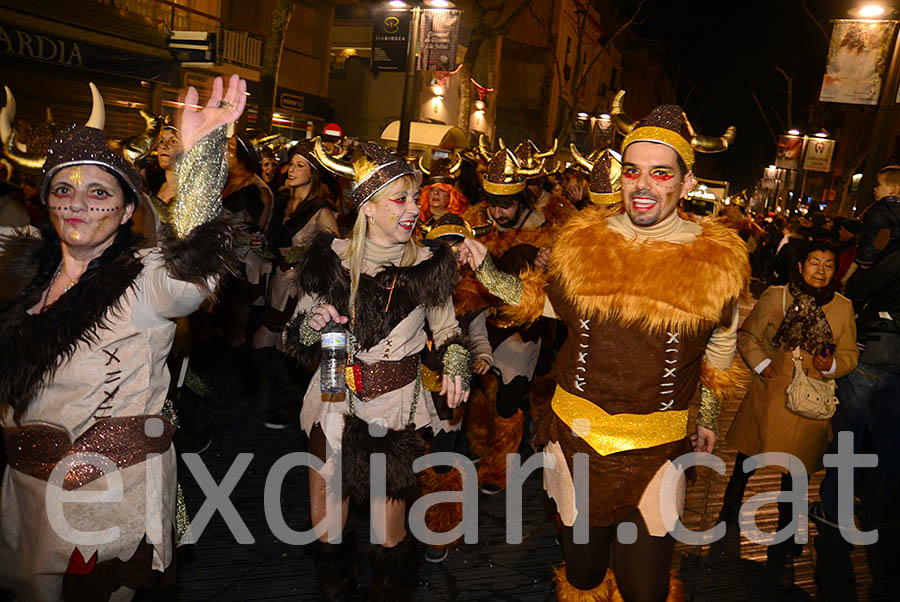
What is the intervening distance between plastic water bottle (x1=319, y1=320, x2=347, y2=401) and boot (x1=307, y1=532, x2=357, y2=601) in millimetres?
972

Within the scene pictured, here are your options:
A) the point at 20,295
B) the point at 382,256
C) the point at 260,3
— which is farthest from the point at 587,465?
the point at 260,3

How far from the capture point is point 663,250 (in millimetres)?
3102

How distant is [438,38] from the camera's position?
17609 mm

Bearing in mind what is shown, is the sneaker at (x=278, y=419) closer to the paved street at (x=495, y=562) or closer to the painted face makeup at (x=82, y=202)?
the paved street at (x=495, y=562)

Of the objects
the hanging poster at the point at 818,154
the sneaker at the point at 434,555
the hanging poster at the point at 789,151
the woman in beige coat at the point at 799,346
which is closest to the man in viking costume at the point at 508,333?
the sneaker at the point at 434,555

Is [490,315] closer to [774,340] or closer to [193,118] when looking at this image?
[774,340]

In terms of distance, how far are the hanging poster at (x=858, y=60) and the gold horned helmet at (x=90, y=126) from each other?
10.8 meters

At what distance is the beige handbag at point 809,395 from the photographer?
466 centimetres

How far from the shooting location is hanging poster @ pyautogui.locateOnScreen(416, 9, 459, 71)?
17297mm

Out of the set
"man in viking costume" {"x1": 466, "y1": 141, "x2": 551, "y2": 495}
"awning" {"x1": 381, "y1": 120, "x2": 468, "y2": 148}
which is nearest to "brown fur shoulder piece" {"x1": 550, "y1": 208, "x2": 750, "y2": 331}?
"man in viking costume" {"x1": 466, "y1": 141, "x2": 551, "y2": 495}

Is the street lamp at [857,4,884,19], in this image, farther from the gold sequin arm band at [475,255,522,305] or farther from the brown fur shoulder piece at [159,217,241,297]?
the brown fur shoulder piece at [159,217,241,297]

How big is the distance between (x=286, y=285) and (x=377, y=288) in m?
3.18

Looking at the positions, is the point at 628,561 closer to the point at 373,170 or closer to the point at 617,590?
the point at 617,590

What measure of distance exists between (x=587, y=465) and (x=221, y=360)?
5.37m
